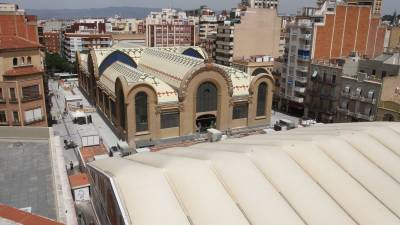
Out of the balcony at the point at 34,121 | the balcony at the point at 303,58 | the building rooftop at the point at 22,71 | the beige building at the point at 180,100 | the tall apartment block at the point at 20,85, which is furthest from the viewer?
the balcony at the point at 303,58

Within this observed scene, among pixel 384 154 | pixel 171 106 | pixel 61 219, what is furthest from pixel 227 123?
pixel 61 219

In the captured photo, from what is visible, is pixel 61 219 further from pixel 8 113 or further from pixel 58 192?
pixel 8 113

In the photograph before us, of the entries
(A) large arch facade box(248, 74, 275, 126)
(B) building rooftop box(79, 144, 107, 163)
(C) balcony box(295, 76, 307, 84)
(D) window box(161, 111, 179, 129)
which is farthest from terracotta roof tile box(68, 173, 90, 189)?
(C) balcony box(295, 76, 307, 84)

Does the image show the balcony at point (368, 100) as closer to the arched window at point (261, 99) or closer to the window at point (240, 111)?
the arched window at point (261, 99)

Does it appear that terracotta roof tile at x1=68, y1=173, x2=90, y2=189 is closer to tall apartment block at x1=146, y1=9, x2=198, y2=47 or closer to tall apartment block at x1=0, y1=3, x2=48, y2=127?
tall apartment block at x1=0, y1=3, x2=48, y2=127

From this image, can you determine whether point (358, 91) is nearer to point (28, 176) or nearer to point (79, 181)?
point (79, 181)

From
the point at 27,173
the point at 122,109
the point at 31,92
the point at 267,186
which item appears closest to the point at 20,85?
the point at 31,92

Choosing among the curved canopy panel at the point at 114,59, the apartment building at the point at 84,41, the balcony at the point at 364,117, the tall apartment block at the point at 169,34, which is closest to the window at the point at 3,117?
the curved canopy panel at the point at 114,59
